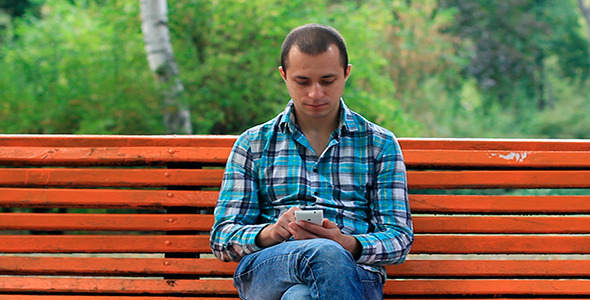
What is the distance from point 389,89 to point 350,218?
6483 millimetres

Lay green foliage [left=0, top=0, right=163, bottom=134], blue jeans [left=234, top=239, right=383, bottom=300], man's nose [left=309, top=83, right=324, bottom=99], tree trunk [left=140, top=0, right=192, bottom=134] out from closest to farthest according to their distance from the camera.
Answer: blue jeans [left=234, top=239, right=383, bottom=300]
man's nose [left=309, top=83, right=324, bottom=99]
green foliage [left=0, top=0, right=163, bottom=134]
tree trunk [left=140, top=0, right=192, bottom=134]

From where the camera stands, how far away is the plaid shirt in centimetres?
270

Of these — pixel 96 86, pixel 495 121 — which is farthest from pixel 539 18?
pixel 96 86

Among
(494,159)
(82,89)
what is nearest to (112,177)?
(494,159)

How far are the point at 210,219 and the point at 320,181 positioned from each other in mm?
680

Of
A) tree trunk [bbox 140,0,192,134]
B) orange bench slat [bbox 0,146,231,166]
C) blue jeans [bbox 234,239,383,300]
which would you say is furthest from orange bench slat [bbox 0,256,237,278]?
tree trunk [bbox 140,0,192,134]

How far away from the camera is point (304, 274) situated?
2316mm

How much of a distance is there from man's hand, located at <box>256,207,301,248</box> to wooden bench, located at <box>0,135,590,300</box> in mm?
630

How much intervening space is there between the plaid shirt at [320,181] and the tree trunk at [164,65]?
4.04 m

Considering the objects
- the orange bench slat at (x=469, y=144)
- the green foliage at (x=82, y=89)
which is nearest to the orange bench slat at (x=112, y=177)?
the orange bench slat at (x=469, y=144)

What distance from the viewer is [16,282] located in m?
3.24

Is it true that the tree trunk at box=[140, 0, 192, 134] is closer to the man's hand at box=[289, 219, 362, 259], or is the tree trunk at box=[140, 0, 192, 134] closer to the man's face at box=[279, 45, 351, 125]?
the man's face at box=[279, 45, 351, 125]

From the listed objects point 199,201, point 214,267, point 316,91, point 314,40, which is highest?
point 314,40

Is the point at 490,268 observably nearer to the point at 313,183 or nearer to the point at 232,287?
the point at 313,183
